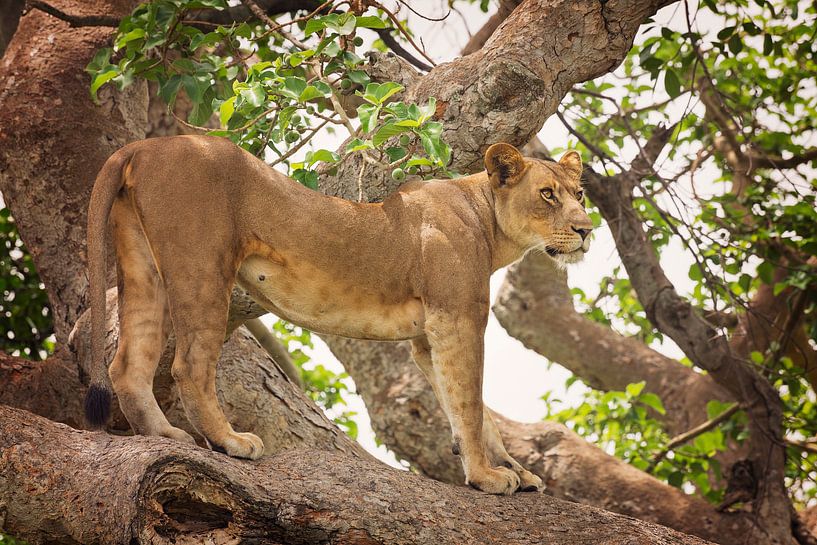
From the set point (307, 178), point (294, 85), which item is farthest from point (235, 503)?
point (294, 85)

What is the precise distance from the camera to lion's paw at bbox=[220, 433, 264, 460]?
3.45m

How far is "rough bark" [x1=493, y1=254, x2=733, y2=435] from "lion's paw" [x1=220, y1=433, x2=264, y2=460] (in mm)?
4806

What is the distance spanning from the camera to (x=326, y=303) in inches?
142

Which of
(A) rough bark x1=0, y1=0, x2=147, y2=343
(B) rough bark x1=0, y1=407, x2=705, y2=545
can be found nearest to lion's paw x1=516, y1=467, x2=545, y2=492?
(B) rough bark x1=0, y1=407, x2=705, y2=545

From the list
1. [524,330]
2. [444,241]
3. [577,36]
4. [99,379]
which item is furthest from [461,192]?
[524,330]

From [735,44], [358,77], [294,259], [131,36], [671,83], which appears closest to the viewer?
[294,259]

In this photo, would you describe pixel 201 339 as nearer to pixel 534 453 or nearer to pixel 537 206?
pixel 537 206

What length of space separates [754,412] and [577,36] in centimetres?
312

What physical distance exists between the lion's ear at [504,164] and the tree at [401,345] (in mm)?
259

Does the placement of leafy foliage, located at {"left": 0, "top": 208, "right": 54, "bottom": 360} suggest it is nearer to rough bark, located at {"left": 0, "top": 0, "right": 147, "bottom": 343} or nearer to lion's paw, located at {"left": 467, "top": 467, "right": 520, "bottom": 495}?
rough bark, located at {"left": 0, "top": 0, "right": 147, "bottom": 343}

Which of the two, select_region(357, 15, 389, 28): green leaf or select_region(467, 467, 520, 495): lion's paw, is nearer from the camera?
select_region(467, 467, 520, 495): lion's paw

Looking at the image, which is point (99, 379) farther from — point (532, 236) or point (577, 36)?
point (577, 36)

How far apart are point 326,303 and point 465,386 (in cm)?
61

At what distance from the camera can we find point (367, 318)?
3.70 m
